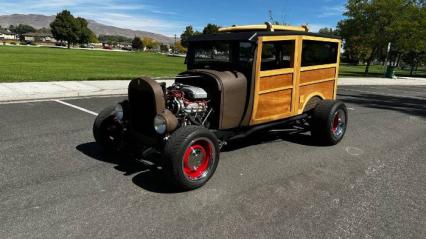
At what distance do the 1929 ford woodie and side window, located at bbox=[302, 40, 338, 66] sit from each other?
2cm

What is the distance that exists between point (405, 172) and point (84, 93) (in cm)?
904

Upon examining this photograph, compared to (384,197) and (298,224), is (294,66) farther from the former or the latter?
(298,224)

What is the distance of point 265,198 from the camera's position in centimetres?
412

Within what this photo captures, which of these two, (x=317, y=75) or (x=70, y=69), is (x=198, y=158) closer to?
(x=317, y=75)

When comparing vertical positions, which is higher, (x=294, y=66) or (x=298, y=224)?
(x=294, y=66)

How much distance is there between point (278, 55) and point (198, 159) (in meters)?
2.42

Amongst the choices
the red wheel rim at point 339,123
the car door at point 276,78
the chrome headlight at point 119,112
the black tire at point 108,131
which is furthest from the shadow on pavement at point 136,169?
the red wheel rim at point 339,123

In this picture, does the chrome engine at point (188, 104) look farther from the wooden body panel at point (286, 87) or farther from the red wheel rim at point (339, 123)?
the red wheel rim at point (339, 123)

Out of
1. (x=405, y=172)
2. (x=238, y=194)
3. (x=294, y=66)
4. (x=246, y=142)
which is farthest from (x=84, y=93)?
(x=405, y=172)

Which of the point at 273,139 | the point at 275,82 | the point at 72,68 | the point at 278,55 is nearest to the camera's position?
the point at 275,82

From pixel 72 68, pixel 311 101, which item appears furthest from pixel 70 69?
pixel 311 101

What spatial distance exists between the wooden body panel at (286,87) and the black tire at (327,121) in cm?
27

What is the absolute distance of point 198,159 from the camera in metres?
4.40

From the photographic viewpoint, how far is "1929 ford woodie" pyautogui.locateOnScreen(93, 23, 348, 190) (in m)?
4.39
